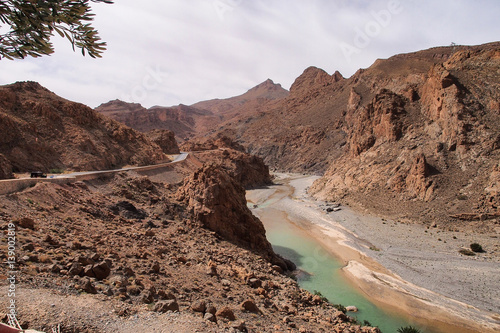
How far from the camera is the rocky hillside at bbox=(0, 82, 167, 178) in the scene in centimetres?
2128

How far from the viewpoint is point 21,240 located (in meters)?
8.17

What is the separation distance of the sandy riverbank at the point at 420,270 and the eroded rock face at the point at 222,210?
687 centimetres

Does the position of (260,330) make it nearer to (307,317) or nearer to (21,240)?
(307,317)

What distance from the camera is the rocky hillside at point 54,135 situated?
21281mm

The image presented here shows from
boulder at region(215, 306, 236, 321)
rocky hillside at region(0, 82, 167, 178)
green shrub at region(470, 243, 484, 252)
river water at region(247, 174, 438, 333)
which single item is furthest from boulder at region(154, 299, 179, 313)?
green shrub at region(470, 243, 484, 252)

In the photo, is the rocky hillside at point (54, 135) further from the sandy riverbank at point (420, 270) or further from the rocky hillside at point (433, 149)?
the rocky hillside at point (433, 149)

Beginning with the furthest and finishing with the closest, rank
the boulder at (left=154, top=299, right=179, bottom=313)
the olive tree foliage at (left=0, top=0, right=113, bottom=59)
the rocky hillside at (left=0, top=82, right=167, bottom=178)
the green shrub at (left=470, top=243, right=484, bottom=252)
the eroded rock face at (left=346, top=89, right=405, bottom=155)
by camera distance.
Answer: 1. the eroded rock face at (left=346, top=89, right=405, bottom=155)
2. the rocky hillside at (left=0, top=82, right=167, bottom=178)
3. the green shrub at (left=470, top=243, right=484, bottom=252)
4. the boulder at (left=154, top=299, right=179, bottom=313)
5. the olive tree foliage at (left=0, top=0, right=113, bottom=59)

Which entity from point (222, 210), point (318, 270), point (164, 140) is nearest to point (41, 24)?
point (222, 210)

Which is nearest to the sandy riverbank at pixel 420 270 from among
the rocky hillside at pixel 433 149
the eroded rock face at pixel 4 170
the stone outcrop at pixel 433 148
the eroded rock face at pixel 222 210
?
the rocky hillside at pixel 433 149

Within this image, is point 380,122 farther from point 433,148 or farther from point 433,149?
point 433,149

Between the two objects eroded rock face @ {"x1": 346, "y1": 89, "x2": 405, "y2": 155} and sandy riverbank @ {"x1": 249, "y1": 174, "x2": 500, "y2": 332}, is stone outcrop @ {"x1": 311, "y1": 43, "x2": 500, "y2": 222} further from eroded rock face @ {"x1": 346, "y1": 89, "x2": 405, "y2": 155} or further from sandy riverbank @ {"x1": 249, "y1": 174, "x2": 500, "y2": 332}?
sandy riverbank @ {"x1": 249, "y1": 174, "x2": 500, "y2": 332}

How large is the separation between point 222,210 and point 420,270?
A: 13440mm

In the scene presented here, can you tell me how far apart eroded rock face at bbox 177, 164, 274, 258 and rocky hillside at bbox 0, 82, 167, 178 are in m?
11.1

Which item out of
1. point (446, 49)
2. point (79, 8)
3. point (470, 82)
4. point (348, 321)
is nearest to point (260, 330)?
point (348, 321)
